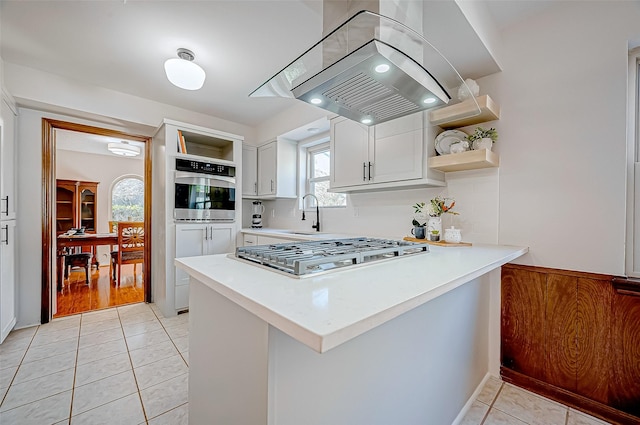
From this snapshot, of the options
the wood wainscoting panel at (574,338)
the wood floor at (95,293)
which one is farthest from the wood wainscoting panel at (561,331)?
the wood floor at (95,293)

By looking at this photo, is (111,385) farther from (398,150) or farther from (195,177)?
(398,150)

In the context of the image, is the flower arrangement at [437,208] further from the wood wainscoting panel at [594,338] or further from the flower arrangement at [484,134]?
the wood wainscoting panel at [594,338]

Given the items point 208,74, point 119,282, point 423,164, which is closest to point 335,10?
point 423,164

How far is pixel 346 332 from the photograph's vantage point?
1.56 feet

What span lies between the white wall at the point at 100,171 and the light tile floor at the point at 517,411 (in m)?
6.77

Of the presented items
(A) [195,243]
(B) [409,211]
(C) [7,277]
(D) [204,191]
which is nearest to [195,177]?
(D) [204,191]

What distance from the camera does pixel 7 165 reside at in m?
2.20

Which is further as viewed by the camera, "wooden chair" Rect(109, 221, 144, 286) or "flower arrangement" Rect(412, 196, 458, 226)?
"wooden chair" Rect(109, 221, 144, 286)

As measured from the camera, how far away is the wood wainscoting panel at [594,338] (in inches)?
57.2

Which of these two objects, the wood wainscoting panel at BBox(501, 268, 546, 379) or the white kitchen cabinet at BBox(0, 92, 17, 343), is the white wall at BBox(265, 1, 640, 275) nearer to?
the wood wainscoting panel at BBox(501, 268, 546, 379)

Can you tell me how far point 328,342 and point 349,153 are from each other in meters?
2.15

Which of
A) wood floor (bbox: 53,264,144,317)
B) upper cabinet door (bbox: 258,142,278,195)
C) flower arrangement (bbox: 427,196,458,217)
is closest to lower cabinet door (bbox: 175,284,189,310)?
wood floor (bbox: 53,264,144,317)

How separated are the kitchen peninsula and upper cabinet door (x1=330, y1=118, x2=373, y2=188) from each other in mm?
1186

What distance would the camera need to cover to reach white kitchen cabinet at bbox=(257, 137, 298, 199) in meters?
3.47
